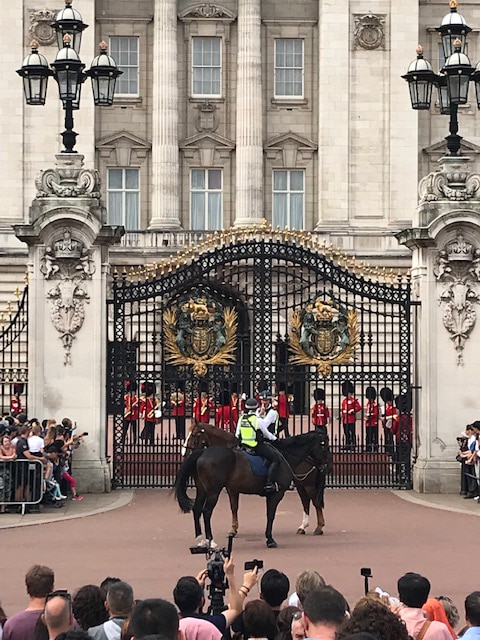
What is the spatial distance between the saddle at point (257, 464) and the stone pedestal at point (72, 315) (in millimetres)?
5084

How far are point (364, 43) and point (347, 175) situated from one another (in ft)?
13.7

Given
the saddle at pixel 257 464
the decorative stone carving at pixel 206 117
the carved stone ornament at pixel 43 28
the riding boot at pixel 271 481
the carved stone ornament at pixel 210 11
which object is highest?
the carved stone ornament at pixel 210 11

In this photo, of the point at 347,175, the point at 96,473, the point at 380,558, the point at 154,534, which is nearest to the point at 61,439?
the point at 96,473

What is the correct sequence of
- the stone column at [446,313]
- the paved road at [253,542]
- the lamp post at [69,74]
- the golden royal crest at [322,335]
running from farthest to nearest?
1. the golden royal crest at [322,335]
2. the lamp post at [69,74]
3. the stone column at [446,313]
4. the paved road at [253,542]

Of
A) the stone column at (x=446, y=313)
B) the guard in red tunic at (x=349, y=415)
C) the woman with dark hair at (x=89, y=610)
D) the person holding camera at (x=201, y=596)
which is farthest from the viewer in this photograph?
the guard in red tunic at (x=349, y=415)

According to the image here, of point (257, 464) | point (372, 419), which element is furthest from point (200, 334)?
point (257, 464)

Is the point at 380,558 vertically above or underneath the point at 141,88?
underneath

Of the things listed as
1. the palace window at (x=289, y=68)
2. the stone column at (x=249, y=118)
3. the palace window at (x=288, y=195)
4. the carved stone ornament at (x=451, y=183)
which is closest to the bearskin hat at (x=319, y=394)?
the carved stone ornament at (x=451, y=183)

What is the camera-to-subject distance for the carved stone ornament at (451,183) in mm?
24406

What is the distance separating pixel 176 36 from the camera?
51.5m

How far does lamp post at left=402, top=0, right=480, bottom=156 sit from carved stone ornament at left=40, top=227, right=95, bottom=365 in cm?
565

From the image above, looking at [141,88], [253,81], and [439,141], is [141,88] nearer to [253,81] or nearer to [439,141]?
[253,81]

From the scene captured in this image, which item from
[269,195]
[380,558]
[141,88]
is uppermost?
[141,88]

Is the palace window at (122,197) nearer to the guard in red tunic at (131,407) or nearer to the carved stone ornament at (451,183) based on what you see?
the guard in red tunic at (131,407)
